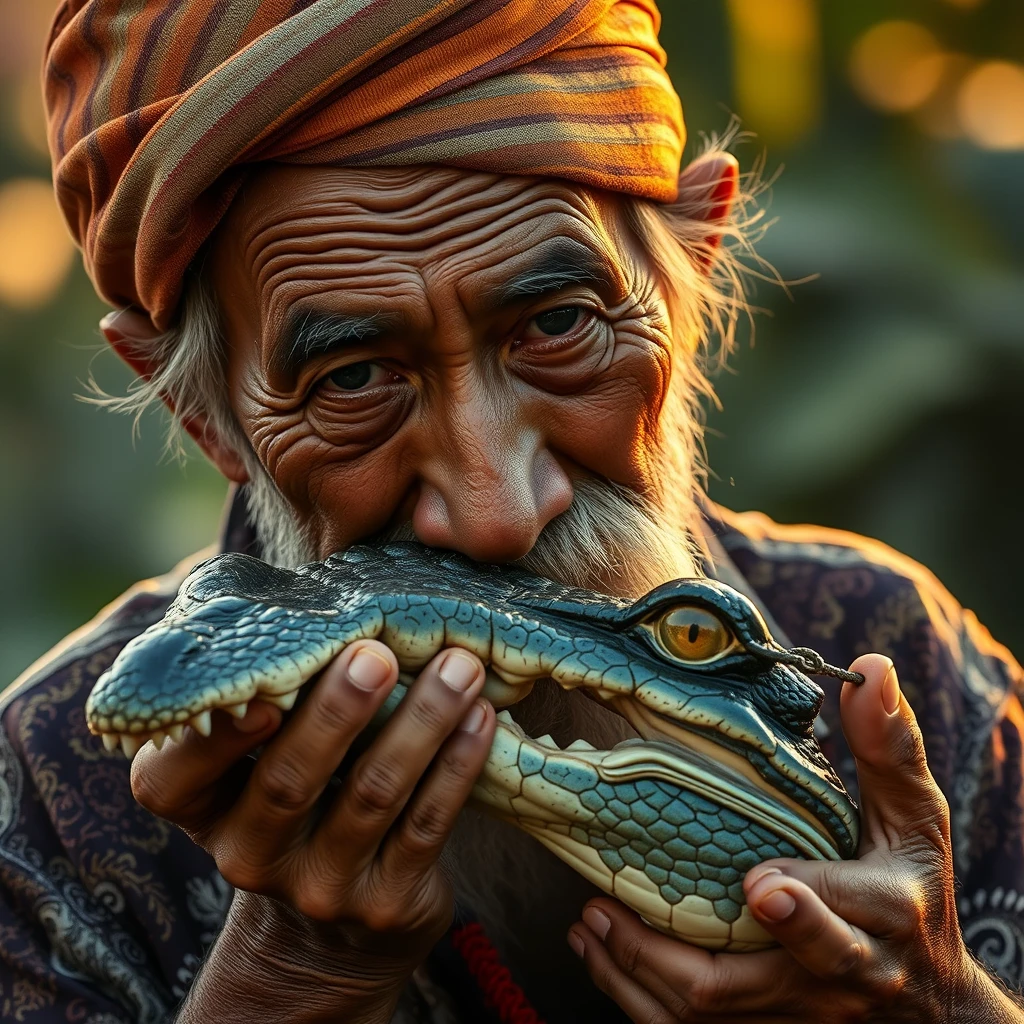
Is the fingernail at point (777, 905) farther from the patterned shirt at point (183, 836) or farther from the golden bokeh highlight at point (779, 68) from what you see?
the golden bokeh highlight at point (779, 68)

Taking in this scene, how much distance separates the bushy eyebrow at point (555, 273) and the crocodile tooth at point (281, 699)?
826mm

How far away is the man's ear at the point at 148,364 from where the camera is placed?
272 cm

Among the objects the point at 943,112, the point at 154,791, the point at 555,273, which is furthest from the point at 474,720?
the point at 943,112

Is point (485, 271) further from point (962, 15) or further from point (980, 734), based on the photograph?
point (962, 15)

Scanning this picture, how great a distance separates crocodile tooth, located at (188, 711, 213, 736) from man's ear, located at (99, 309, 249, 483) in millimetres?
1205

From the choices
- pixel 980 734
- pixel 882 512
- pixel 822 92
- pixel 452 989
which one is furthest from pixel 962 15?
pixel 452 989

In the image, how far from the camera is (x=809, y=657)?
1.78 m

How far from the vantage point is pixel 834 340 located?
21.2 feet

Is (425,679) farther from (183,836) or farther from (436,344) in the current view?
(183,836)

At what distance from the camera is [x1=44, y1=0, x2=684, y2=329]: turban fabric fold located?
2111mm

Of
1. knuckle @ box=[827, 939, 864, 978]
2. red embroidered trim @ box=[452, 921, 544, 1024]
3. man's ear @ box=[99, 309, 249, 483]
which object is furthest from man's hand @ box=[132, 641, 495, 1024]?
man's ear @ box=[99, 309, 249, 483]

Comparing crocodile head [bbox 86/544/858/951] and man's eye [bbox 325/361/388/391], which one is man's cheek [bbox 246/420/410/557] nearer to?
man's eye [bbox 325/361/388/391]

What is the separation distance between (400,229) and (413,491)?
461 mm

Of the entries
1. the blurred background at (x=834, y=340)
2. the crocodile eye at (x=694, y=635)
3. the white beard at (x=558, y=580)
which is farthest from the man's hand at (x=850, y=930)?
the blurred background at (x=834, y=340)
